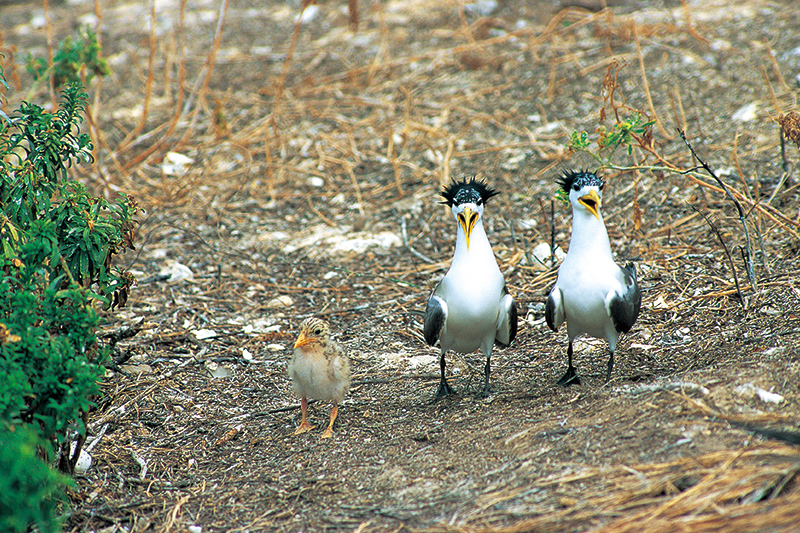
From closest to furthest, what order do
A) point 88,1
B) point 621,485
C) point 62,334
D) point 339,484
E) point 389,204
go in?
point 621,485
point 62,334
point 339,484
point 389,204
point 88,1

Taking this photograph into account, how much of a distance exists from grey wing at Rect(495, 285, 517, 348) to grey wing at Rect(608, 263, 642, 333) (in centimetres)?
59

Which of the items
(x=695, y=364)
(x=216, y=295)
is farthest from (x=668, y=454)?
(x=216, y=295)

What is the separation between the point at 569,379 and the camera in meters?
4.25

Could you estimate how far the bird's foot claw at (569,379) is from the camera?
4223mm

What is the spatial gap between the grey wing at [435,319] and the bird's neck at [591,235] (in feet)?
2.92

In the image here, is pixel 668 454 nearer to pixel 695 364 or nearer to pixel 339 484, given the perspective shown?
pixel 695 364

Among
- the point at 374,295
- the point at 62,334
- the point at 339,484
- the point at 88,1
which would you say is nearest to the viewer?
the point at 62,334

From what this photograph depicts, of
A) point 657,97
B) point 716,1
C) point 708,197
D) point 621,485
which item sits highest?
point 716,1

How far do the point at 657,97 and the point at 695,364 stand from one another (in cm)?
460

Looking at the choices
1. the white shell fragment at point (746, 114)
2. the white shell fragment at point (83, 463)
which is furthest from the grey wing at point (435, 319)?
the white shell fragment at point (746, 114)

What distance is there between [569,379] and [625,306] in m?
0.58

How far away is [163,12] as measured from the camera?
1142cm

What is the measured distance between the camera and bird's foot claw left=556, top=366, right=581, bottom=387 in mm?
4223

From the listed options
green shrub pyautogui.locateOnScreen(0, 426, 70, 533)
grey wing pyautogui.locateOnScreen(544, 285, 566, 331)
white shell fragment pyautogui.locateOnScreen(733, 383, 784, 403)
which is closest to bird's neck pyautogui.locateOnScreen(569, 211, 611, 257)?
grey wing pyautogui.locateOnScreen(544, 285, 566, 331)
